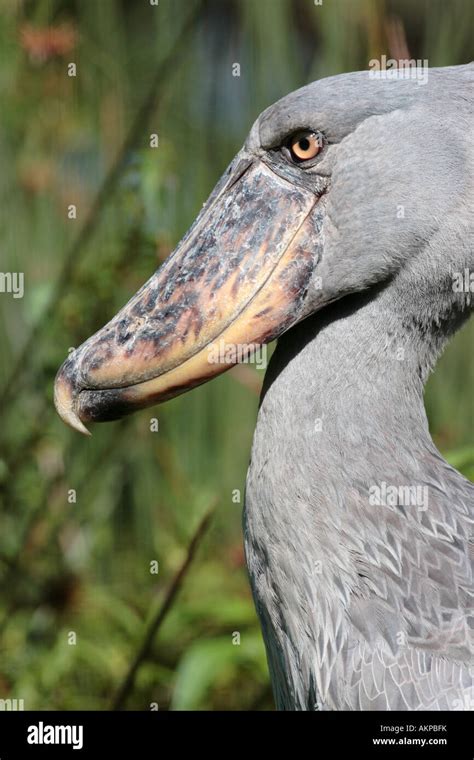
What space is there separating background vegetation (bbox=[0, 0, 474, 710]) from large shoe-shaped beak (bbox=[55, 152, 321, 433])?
85 centimetres

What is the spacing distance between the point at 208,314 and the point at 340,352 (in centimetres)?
24

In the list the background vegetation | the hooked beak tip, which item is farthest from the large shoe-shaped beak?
the background vegetation

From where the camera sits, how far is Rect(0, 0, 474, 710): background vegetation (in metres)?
2.87

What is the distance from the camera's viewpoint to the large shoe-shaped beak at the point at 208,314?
1.85 metres

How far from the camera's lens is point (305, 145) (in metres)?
1.85

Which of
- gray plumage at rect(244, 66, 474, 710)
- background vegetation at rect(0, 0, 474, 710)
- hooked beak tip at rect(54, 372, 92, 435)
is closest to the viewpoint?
gray plumage at rect(244, 66, 474, 710)

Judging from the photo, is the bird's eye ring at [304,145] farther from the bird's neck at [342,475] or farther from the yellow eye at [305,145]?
the bird's neck at [342,475]

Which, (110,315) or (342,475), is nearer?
(342,475)

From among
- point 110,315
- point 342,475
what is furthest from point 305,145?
point 110,315

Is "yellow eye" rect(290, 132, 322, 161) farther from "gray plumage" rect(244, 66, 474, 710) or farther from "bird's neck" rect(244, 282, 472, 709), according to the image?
"bird's neck" rect(244, 282, 472, 709)

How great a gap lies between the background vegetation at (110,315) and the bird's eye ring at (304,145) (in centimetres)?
91

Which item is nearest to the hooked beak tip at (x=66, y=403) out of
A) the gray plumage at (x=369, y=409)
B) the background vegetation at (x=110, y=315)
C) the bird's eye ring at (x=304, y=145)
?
the gray plumage at (x=369, y=409)

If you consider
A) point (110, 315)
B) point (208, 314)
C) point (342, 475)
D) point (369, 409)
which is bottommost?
point (342, 475)

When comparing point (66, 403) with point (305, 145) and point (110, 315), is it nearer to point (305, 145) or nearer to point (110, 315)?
Result: point (305, 145)
